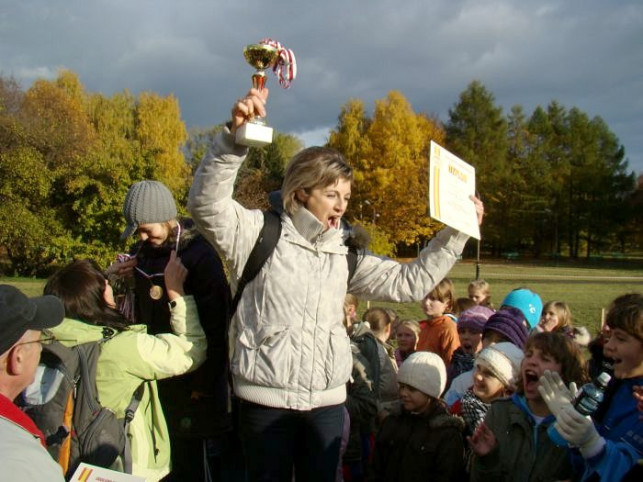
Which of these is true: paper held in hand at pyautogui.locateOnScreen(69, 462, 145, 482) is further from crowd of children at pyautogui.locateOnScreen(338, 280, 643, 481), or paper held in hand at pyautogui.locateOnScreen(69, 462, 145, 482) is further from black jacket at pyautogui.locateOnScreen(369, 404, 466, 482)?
black jacket at pyautogui.locateOnScreen(369, 404, 466, 482)

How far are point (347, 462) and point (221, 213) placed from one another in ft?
8.07

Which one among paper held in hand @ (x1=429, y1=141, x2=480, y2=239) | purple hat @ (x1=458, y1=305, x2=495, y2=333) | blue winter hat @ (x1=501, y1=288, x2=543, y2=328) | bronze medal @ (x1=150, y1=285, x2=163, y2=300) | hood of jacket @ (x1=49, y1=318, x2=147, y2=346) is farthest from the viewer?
blue winter hat @ (x1=501, y1=288, x2=543, y2=328)

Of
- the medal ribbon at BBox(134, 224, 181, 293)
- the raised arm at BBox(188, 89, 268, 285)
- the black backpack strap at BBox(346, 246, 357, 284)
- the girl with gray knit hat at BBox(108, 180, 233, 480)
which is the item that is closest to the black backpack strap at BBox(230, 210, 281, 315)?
the raised arm at BBox(188, 89, 268, 285)

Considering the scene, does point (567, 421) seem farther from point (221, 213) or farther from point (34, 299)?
point (34, 299)

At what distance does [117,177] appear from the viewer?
23.1 meters

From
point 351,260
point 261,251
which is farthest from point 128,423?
point 351,260

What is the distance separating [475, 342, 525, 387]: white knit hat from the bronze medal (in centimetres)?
199

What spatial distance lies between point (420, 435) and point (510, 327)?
3.98 feet

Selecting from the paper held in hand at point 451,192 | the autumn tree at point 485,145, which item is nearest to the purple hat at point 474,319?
the paper held in hand at point 451,192

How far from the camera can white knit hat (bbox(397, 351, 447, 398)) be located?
353cm

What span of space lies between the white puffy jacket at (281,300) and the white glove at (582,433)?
3.17 ft

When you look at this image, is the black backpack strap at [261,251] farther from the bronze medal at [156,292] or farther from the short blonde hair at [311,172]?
the bronze medal at [156,292]

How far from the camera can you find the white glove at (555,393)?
8.26 feet

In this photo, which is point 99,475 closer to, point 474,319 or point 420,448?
point 420,448
